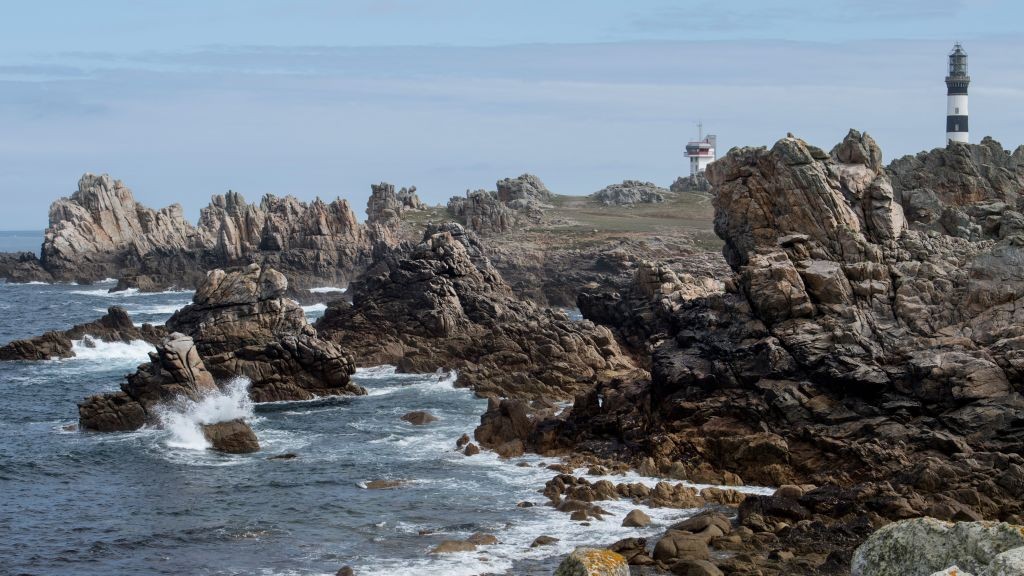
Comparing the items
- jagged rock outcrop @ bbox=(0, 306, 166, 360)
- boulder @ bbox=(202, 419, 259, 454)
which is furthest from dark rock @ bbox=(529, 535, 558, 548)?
jagged rock outcrop @ bbox=(0, 306, 166, 360)

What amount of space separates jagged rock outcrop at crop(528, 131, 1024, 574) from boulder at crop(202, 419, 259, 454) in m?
12.4

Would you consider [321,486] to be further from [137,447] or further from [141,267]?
[141,267]

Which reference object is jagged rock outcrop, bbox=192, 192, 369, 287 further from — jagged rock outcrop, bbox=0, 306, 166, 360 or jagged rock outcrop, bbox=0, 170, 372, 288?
jagged rock outcrop, bbox=0, 306, 166, 360

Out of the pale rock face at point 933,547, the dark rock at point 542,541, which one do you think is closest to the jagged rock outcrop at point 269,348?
the dark rock at point 542,541

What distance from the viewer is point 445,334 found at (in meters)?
67.1

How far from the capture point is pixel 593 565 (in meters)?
20.1

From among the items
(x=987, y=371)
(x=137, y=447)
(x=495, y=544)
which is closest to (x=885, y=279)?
(x=987, y=371)

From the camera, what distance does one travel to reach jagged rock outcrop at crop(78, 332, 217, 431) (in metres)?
50.0

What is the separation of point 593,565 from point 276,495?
2196 centimetres

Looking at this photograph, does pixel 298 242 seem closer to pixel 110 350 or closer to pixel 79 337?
pixel 79 337

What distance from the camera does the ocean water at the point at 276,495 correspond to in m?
32.1

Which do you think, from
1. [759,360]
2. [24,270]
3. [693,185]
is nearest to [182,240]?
[24,270]

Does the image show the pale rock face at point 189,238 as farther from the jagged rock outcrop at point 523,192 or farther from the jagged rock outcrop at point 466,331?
the jagged rock outcrop at point 466,331

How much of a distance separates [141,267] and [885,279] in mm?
113728
